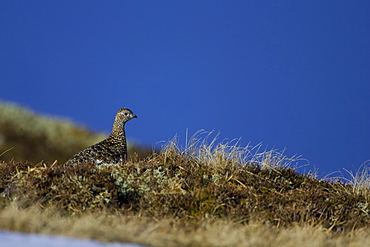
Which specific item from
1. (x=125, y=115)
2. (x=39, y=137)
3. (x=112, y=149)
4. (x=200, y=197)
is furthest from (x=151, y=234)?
(x=39, y=137)

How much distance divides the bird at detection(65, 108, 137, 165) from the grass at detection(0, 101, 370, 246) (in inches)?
23.1

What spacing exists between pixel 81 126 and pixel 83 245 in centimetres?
1656

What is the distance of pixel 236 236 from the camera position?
4.64 meters

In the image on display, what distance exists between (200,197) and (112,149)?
8.96 ft

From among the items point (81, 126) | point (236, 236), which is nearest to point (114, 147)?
point (236, 236)

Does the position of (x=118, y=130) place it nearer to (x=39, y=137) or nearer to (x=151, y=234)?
(x=151, y=234)

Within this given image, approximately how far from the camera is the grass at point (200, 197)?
5629 mm

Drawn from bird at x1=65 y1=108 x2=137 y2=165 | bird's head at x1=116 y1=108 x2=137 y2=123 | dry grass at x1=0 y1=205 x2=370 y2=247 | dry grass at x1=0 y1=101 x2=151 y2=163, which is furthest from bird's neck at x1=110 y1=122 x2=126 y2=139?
dry grass at x1=0 y1=101 x2=151 y2=163

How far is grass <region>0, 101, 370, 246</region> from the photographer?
5.63m

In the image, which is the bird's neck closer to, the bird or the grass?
the bird

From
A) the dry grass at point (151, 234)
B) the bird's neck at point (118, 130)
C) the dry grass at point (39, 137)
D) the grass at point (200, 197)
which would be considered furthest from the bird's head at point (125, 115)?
the dry grass at point (39, 137)

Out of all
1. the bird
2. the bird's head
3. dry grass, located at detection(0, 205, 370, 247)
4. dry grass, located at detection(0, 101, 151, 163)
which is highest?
dry grass, located at detection(0, 101, 151, 163)

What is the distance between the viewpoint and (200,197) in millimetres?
7004

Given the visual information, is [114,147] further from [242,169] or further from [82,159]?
[242,169]
